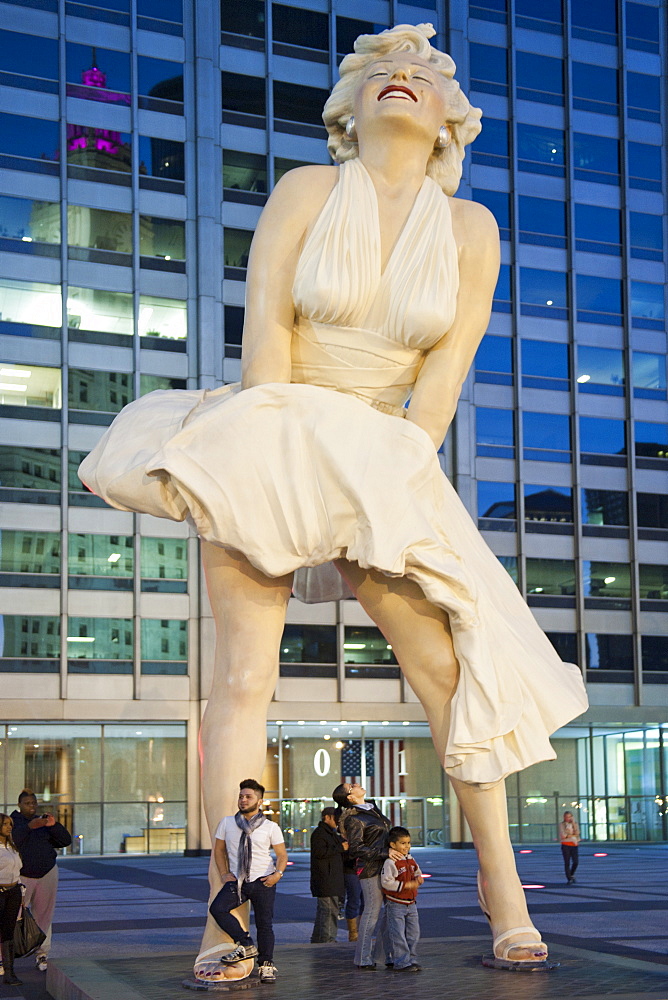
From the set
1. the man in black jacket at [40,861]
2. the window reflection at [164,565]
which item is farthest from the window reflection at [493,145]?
the man in black jacket at [40,861]

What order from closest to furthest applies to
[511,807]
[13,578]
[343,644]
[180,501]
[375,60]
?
1. [180,501]
2. [375,60]
3. [13,578]
4. [343,644]
5. [511,807]

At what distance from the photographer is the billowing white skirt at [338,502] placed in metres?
7.09

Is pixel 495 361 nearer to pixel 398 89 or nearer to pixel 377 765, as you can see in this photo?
pixel 377 765

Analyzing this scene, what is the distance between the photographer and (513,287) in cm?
4072

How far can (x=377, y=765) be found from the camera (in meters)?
39.2

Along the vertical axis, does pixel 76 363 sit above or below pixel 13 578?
above

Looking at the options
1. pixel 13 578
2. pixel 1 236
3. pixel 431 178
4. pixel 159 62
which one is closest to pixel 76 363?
pixel 1 236

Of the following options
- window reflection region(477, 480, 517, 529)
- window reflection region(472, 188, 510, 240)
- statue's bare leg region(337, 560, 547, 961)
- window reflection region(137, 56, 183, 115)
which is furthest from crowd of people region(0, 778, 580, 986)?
window reflection region(472, 188, 510, 240)

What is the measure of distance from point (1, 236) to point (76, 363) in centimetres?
414

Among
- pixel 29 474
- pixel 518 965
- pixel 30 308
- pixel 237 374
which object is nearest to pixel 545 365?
pixel 237 374

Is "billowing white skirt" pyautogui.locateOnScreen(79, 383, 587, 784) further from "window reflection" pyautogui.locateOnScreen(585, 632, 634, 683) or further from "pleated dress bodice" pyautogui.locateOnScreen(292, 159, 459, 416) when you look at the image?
"window reflection" pyautogui.locateOnScreen(585, 632, 634, 683)

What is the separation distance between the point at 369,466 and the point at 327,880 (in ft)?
20.8

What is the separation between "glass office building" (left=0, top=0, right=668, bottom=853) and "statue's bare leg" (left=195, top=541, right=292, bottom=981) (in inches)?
1119

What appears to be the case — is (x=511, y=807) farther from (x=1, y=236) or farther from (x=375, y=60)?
(x=375, y=60)
